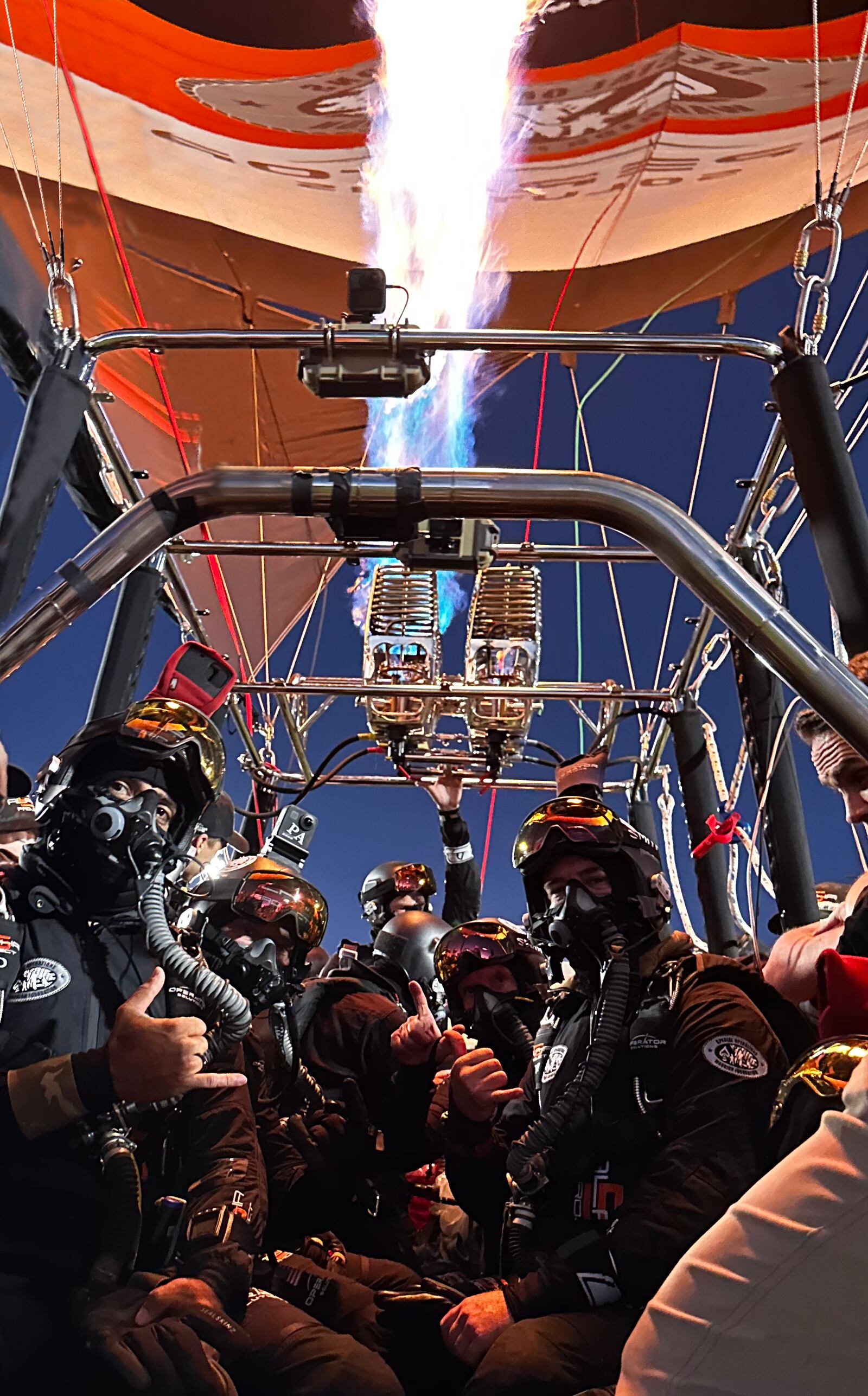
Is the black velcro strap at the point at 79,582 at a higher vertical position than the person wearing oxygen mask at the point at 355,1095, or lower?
higher

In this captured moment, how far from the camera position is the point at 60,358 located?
1716mm

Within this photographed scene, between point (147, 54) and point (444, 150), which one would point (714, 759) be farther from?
point (147, 54)

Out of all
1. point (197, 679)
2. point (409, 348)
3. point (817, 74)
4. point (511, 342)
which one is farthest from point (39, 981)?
point (817, 74)

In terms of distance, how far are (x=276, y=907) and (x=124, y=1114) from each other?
652 mm

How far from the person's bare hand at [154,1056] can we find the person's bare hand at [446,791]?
2.14m

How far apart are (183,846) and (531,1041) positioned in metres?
0.89

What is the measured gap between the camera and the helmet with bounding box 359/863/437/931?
10.9 feet

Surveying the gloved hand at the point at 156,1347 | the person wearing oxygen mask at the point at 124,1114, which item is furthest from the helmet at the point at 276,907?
the gloved hand at the point at 156,1347

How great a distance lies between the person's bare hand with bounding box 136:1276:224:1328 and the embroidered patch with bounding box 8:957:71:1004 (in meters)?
0.46

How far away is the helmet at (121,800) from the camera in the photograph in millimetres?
1474

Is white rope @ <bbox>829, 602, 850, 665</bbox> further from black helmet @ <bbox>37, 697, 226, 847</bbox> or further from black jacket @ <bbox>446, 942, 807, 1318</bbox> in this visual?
black helmet @ <bbox>37, 697, 226, 847</bbox>

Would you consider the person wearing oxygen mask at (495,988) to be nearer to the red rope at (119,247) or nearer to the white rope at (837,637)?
the white rope at (837,637)

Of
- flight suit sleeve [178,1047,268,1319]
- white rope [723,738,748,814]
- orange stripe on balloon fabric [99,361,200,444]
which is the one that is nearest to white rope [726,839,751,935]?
white rope [723,738,748,814]

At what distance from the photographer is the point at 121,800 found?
1.50 metres
